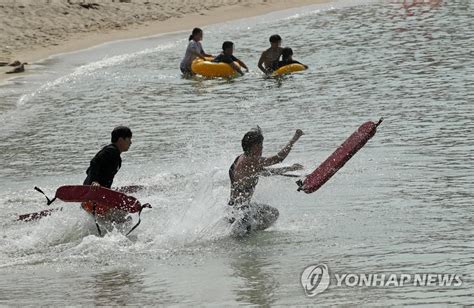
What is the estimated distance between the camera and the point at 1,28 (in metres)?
31.2

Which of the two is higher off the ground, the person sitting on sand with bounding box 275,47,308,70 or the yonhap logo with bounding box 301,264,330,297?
the yonhap logo with bounding box 301,264,330,297

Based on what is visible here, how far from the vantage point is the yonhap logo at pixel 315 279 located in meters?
9.45

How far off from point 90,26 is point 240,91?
40.8ft

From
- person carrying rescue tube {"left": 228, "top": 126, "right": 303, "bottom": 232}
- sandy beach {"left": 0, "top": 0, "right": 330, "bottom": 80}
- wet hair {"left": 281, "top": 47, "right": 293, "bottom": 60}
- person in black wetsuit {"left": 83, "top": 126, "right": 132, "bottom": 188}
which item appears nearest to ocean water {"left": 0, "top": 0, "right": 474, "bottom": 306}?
person carrying rescue tube {"left": 228, "top": 126, "right": 303, "bottom": 232}

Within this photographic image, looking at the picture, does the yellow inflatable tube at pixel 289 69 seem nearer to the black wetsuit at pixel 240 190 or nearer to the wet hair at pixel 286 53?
the wet hair at pixel 286 53

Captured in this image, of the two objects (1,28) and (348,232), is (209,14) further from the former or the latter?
(348,232)

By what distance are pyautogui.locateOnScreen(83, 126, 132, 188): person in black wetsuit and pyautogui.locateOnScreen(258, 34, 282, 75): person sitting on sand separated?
1314cm

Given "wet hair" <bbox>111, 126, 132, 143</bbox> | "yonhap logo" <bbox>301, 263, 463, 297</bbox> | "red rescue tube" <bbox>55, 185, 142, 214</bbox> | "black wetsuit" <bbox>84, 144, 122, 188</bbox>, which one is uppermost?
"wet hair" <bbox>111, 126, 132, 143</bbox>

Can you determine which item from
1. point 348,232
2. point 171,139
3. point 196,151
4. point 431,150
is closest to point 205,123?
point 171,139

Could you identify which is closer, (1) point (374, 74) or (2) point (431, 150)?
(2) point (431, 150)

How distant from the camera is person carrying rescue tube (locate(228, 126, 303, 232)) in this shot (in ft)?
37.2

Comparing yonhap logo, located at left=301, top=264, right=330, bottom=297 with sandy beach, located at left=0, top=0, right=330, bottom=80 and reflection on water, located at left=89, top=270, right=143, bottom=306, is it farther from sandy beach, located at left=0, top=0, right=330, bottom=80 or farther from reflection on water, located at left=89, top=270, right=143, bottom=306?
sandy beach, located at left=0, top=0, right=330, bottom=80

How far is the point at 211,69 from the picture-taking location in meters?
25.0

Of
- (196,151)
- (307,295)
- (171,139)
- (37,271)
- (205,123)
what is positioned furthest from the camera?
(205,123)
